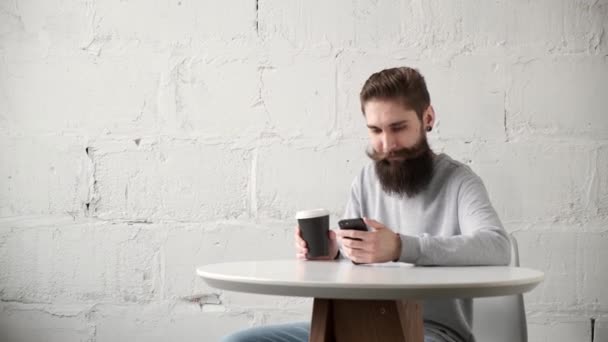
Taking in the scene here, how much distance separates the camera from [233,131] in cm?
296

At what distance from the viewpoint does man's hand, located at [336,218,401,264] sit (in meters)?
1.63

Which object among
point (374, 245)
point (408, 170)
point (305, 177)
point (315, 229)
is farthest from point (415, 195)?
point (305, 177)

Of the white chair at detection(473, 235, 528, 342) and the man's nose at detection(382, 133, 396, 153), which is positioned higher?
the man's nose at detection(382, 133, 396, 153)

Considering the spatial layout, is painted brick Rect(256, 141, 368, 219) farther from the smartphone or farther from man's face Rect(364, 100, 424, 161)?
the smartphone

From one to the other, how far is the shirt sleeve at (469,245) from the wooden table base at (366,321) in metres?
0.13

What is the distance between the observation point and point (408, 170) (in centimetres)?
206

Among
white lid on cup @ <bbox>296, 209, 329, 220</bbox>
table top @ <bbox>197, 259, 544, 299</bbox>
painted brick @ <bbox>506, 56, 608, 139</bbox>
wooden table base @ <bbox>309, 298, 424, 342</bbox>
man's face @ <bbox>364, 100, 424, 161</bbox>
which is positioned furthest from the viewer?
painted brick @ <bbox>506, 56, 608, 139</bbox>

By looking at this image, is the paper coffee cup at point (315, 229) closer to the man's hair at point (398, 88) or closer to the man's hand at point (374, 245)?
the man's hand at point (374, 245)

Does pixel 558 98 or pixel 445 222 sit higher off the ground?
pixel 558 98

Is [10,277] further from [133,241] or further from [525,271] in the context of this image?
[525,271]

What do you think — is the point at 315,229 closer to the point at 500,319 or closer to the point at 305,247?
the point at 305,247

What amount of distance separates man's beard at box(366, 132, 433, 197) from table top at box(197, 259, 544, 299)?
454mm

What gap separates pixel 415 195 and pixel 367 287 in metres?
0.84

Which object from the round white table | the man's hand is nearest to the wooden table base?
the round white table
